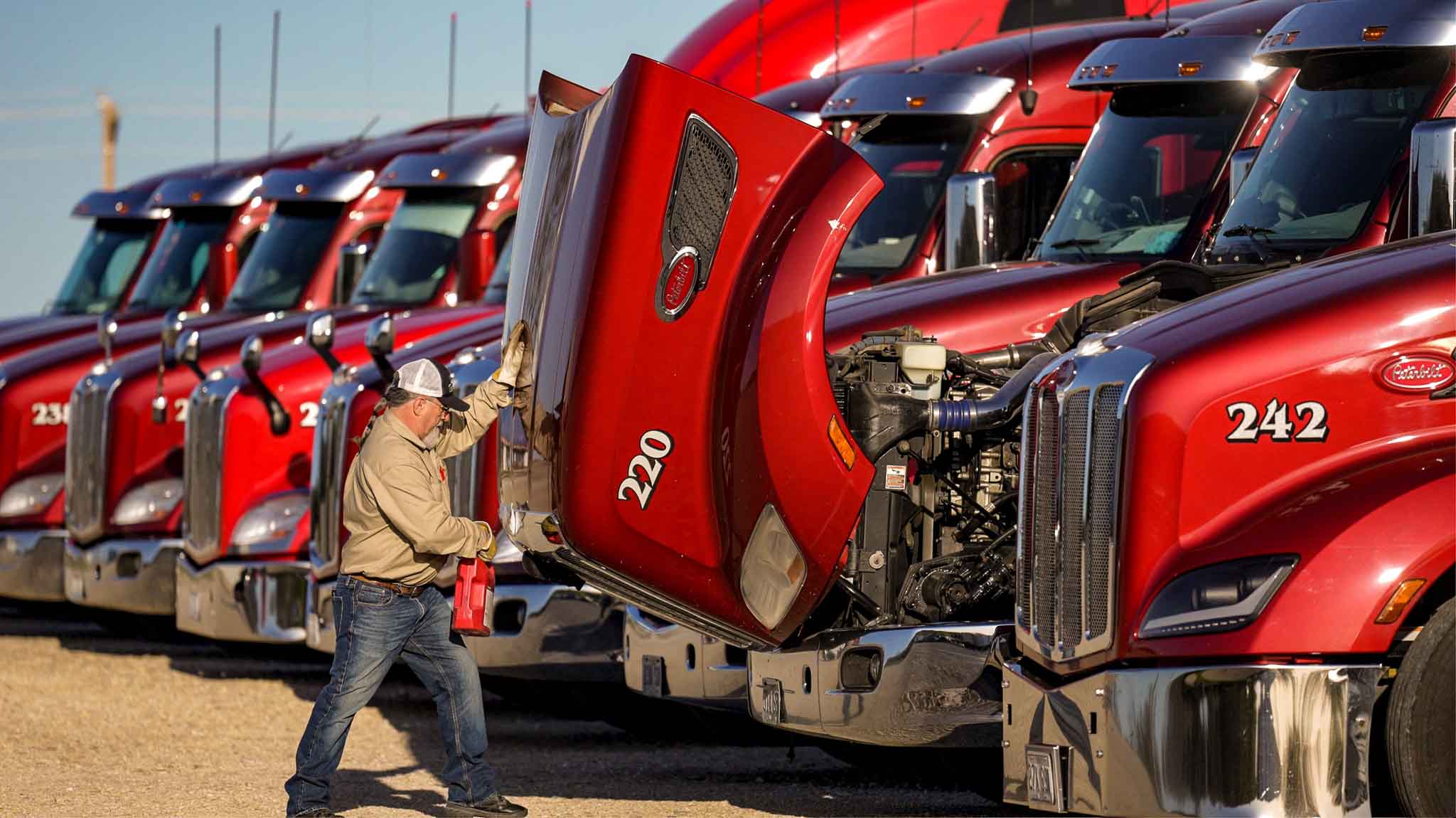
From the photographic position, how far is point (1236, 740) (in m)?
6.18

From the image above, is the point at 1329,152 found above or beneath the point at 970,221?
above

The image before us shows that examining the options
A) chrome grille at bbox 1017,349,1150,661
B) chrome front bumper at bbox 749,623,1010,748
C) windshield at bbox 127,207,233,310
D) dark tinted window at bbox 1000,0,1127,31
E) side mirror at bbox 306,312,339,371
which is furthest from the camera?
windshield at bbox 127,207,233,310

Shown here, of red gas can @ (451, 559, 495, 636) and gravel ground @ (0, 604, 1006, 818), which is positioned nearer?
red gas can @ (451, 559, 495, 636)

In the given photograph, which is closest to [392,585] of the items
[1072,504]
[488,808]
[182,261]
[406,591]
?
[406,591]

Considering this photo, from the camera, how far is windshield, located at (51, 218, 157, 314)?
770 inches

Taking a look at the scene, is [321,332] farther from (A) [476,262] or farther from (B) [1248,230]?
(B) [1248,230]

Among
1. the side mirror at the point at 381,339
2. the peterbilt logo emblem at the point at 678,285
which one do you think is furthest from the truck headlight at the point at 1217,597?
the side mirror at the point at 381,339

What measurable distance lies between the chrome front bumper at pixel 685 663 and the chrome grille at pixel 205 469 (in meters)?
4.68

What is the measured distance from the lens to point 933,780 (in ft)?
30.5

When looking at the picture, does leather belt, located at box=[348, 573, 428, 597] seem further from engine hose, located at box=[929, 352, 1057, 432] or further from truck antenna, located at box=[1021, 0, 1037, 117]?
truck antenna, located at box=[1021, 0, 1037, 117]

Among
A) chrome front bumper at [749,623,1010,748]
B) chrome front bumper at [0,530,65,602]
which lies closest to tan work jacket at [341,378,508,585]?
chrome front bumper at [749,623,1010,748]

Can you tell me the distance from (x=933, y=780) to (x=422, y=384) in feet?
8.03

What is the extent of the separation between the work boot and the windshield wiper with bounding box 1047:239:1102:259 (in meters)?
3.23

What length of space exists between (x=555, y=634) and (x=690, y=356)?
3.45 meters
